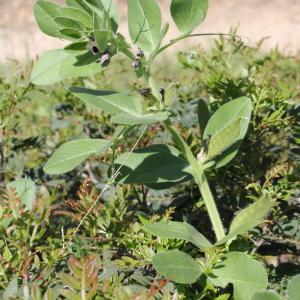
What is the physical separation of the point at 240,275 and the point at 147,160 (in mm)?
318

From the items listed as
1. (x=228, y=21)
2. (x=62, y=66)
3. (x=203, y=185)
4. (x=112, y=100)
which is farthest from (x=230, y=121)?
(x=228, y=21)

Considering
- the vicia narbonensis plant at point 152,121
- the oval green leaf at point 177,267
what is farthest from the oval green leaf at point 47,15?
the oval green leaf at point 177,267

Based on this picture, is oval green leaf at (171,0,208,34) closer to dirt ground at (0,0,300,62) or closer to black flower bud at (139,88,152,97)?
black flower bud at (139,88,152,97)

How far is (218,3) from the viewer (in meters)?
10.4

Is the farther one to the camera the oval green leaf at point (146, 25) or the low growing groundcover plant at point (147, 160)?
the oval green leaf at point (146, 25)

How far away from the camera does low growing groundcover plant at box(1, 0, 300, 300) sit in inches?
47.2

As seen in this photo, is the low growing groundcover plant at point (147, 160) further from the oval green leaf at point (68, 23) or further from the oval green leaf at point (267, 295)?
the oval green leaf at point (267, 295)

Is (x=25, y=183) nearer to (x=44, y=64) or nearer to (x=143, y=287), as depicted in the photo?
(x=44, y=64)

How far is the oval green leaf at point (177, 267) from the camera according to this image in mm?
1132

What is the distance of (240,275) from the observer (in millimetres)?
1201

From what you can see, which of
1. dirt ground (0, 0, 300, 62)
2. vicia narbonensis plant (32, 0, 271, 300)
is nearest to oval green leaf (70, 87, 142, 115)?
vicia narbonensis plant (32, 0, 271, 300)

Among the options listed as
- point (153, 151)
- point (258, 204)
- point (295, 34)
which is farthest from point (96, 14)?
point (295, 34)

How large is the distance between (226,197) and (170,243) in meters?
0.33

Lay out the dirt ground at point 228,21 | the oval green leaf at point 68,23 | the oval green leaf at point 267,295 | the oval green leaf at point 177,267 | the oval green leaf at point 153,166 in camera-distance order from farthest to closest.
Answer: the dirt ground at point 228,21 → the oval green leaf at point 153,166 → the oval green leaf at point 68,23 → the oval green leaf at point 177,267 → the oval green leaf at point 267,295
